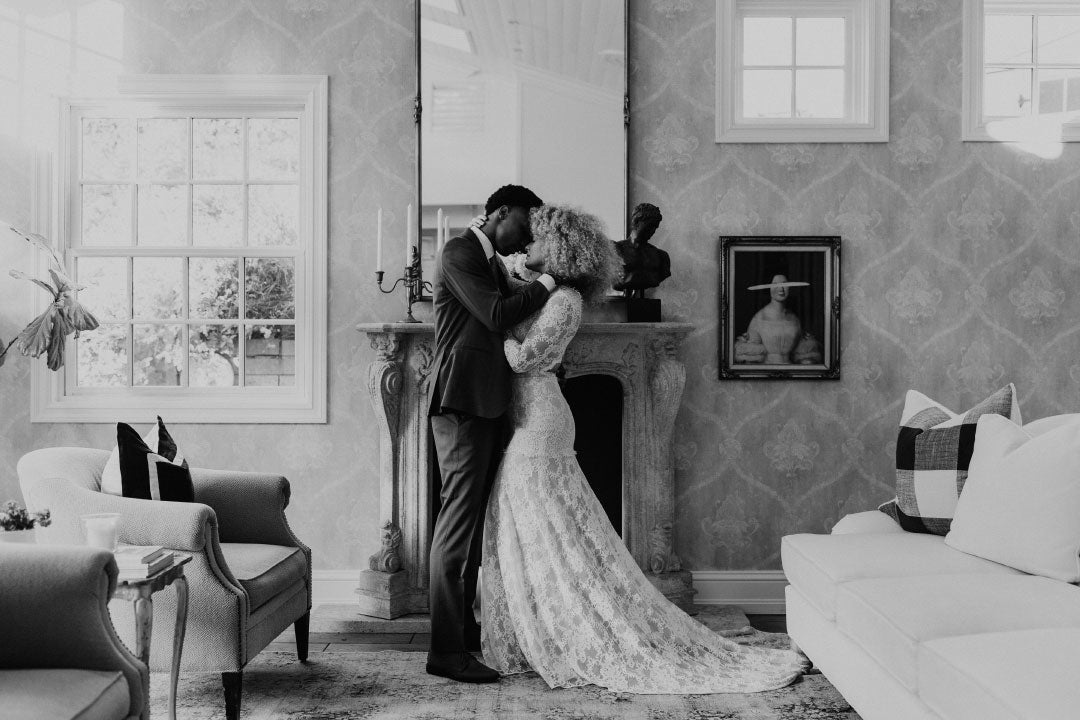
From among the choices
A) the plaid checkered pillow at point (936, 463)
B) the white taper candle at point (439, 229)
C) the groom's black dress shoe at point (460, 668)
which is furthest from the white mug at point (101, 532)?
the plaid checkered pillow at point (936, 463)

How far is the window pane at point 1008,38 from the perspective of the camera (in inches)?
173

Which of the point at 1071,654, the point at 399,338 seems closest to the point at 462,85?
the point at 399,338

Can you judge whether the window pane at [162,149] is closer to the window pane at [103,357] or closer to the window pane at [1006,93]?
the window pane at [103,357]

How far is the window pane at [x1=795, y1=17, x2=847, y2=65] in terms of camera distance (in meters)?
4.40

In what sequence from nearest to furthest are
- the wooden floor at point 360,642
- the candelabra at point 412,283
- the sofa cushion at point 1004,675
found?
the sofa cushion at point 1004,675
the wooden floor at point 360,642
the candelabra at point 412,283

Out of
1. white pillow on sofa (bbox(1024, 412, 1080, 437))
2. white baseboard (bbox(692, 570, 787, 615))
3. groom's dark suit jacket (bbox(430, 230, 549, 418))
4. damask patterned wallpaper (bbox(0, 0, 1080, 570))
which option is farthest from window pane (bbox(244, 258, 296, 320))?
white pillow on sofa (bbox(1024, 412, 1080, 437))

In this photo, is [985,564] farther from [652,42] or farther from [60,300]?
[60,300]

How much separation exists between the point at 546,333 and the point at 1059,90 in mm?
3160

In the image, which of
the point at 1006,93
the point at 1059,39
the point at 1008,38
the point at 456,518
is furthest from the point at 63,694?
the point at 1059,39

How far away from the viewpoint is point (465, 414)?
3.12 metres

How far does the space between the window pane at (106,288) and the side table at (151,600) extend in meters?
2.23

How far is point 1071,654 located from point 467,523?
1.87 meters

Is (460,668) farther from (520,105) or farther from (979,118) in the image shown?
(979,118)

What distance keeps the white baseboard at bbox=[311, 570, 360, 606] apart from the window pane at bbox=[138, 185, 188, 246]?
1.77 m
